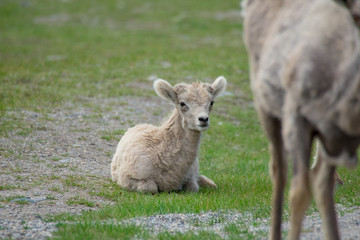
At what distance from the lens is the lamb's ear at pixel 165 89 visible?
10.3m

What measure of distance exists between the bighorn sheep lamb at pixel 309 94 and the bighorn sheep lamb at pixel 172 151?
3.75 meters

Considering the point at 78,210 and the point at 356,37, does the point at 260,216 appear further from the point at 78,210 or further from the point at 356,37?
the point at 356,37

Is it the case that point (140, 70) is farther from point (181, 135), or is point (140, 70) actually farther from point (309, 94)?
point (309, 94)

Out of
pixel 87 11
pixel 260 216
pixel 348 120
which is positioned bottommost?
pixel 87 11

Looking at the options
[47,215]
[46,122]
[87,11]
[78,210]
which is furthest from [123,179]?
[87,11]

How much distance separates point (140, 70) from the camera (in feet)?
62.3

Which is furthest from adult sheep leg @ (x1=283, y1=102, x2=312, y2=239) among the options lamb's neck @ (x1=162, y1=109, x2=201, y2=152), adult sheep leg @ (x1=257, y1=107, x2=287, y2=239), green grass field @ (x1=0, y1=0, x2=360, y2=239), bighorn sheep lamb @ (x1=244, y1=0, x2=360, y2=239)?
lamb's neck @ (x1=162, y1=109, x2=201, y2=152)

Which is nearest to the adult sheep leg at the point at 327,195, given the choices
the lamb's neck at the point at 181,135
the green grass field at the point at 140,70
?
the green grass field at the point at 140,70

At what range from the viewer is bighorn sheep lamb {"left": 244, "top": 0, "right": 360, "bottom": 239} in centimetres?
489

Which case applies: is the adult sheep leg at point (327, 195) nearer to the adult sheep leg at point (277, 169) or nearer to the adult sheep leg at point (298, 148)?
the adult sheep leg at point (298, 148)

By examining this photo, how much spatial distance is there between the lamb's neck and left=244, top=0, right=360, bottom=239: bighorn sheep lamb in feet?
12.9

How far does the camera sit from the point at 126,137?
10.8 meters

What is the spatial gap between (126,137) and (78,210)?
8.78 ft

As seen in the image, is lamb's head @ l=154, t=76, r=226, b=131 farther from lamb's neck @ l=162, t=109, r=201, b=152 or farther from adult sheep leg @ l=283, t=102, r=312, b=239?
adult sheep leg @ l=283, t=102, r=312, b=239
